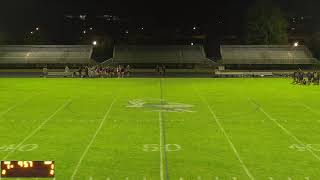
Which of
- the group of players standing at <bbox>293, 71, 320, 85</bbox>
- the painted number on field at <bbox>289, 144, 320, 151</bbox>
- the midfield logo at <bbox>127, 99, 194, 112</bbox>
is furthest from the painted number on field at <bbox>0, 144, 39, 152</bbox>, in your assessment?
the group of players standing at <bbox>293, 71, 320, 85</bbox>

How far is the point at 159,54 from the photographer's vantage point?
71688 mm

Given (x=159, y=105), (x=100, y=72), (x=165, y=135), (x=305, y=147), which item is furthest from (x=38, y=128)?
(x=100, y=72)

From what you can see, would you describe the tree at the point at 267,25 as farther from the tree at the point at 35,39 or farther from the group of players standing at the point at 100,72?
the tree at the point at 35,39

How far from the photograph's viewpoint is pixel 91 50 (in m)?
72.2

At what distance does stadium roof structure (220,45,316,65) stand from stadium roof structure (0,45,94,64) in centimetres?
1762

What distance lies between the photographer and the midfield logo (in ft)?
93.0

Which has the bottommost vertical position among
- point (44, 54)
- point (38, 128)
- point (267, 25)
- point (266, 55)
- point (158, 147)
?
point (158, 147)

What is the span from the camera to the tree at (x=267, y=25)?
77000mm

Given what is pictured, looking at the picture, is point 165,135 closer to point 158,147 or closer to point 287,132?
point 158,147

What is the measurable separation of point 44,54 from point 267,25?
99.6 feet

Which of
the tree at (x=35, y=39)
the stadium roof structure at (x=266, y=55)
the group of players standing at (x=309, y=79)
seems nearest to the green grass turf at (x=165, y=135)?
the group of players standing at (x=309, y=79)

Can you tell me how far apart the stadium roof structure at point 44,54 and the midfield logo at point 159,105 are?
38.0 m

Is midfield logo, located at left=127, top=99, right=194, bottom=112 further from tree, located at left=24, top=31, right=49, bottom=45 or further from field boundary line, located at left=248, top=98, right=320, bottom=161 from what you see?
tree, located at left=24, top=31, right=49, bottom=45

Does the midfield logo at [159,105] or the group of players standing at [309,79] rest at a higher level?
the group of players standing at [309,79]
